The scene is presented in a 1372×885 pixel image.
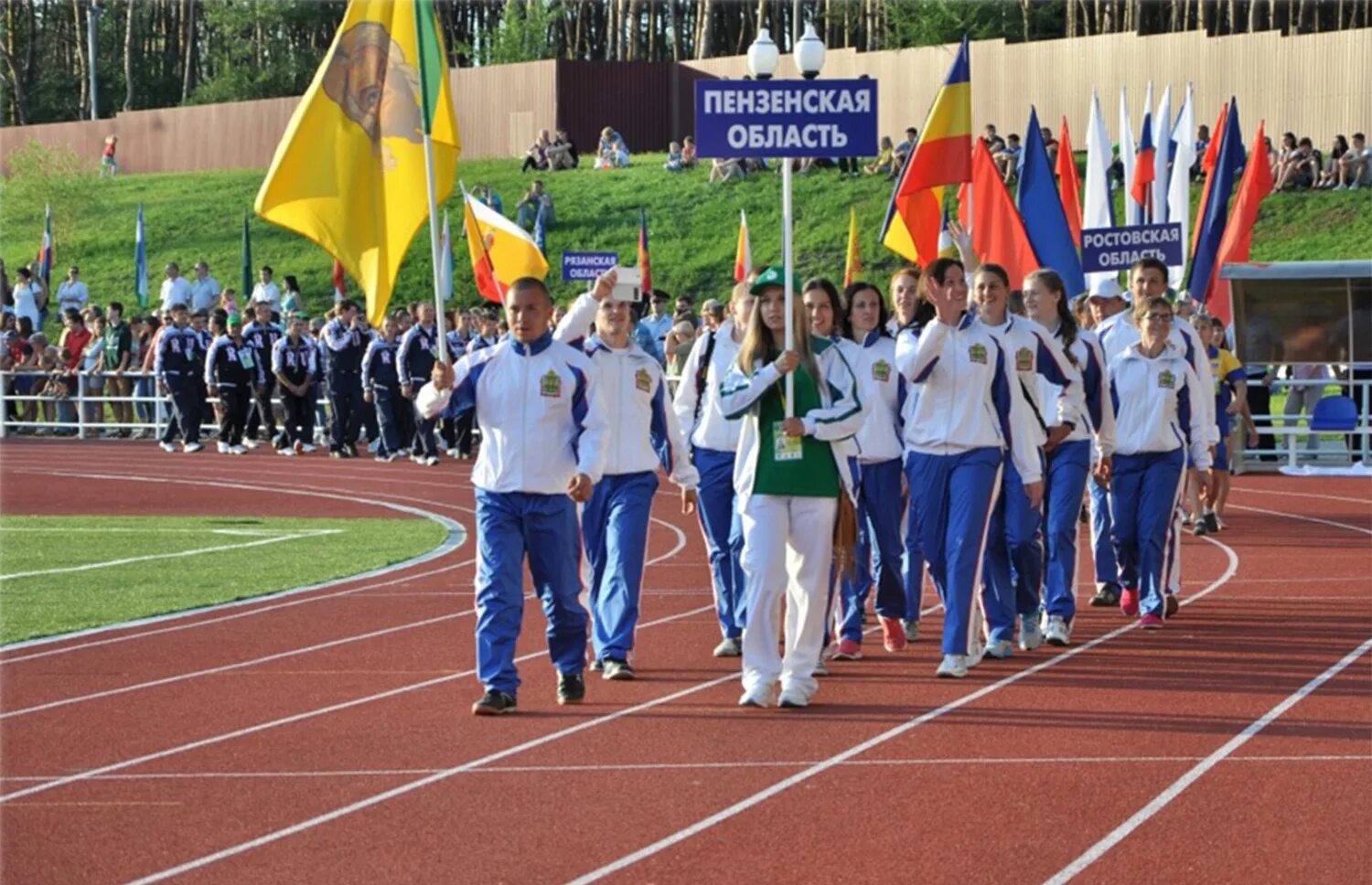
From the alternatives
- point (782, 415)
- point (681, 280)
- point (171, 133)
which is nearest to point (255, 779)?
point (782, 415)

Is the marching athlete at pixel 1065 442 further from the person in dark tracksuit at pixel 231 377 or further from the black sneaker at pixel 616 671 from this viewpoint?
the person in dark tracksuit at pixel 231 377

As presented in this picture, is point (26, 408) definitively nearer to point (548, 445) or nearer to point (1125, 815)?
point (548, 445)

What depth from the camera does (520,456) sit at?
10125 millimetres

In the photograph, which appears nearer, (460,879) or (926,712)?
(460,879)

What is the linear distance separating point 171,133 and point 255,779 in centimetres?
6603

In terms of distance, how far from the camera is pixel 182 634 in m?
13.2

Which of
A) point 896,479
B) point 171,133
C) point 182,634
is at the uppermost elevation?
point 171,133

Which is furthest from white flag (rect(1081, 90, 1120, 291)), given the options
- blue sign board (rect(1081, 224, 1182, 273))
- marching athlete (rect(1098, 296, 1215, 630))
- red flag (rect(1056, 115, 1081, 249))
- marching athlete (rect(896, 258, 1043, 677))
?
marching athlete (rect(896, 258, 1043, 677))

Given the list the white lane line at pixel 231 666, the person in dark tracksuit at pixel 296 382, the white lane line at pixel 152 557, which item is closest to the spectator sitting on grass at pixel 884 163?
the person in dark tracksuit at pixel 296 382

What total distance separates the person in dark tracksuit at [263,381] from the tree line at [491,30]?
3096 cm

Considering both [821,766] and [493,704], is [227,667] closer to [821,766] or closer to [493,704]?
[493,704]

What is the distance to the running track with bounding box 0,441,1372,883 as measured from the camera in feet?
23.9

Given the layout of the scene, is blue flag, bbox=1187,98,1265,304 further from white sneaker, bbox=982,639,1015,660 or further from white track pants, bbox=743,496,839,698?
white track pants, bbox=743,496,839,698

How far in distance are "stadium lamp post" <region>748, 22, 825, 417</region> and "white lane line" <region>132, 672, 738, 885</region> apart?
154cm
